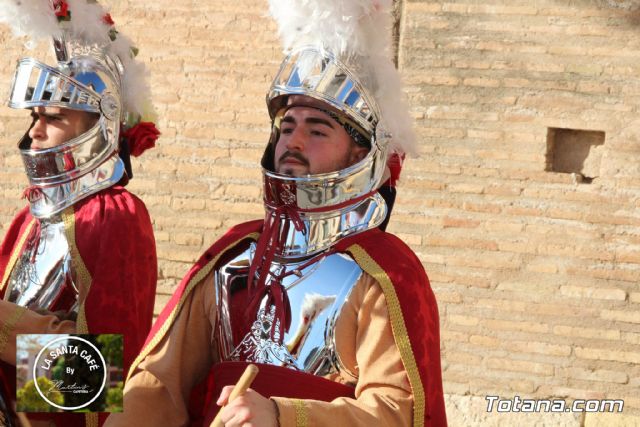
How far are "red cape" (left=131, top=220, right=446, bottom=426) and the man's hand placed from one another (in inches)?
17.0

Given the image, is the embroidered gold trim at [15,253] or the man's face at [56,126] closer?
the man's face at [56,126]

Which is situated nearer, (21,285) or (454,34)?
(21,285)

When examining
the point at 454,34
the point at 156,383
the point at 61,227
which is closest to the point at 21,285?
the point at 61,227

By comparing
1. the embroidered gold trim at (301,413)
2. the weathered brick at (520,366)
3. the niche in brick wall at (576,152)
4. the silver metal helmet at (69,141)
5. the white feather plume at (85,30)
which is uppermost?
the white feather plume at (85,30)

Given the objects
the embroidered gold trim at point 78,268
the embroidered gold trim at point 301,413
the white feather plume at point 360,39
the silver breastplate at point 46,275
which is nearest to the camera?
the embroidered gold trim at point 301,413

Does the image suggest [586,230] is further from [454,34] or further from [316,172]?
[316,172]

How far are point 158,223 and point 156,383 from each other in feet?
10.2

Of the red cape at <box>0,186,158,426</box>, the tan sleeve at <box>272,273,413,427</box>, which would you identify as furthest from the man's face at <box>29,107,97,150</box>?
the tan sleeve at <box>272,273,413,427</box>

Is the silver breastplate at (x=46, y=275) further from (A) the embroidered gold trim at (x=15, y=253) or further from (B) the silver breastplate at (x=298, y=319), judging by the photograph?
(B) the silver breastplate at (x=298, y=319)

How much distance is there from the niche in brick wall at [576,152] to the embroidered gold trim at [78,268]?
109 inches

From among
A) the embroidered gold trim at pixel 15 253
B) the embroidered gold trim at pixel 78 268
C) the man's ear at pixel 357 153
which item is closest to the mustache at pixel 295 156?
the man's ear at pixel 357 153

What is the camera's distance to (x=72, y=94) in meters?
4.16

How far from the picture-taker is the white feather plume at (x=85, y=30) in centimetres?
425

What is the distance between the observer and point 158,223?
6434mm
